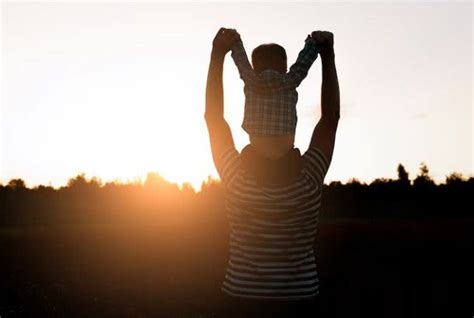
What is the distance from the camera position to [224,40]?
7.17 ft

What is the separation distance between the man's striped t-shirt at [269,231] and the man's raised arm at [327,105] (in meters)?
0.12

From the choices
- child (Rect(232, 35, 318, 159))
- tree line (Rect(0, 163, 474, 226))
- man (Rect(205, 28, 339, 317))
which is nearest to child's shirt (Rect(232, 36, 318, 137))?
child (Rect(232, 35, 318, 159))

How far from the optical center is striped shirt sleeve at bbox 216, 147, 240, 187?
210 centimetres

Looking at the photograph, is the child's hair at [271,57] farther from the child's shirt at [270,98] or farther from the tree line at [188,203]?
the tree line at [188,203]

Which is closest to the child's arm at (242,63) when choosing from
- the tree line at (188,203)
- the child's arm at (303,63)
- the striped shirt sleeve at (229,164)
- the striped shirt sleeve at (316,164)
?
the child's arm at (303,63)

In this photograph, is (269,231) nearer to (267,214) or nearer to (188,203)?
(267,214)

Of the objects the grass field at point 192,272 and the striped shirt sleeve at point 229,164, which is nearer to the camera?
the striped shirt sleeve at point 229,164

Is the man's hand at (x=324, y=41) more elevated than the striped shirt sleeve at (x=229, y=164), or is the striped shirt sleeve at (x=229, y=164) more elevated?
the man's hand at (x=324, y=41)

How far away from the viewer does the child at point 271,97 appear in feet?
6.62

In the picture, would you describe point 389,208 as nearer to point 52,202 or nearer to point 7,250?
point 52,202

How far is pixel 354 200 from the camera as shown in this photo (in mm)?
89688

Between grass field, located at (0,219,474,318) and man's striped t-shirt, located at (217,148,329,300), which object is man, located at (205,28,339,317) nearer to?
man's striped t-shirt, located at (217,148,329,300)

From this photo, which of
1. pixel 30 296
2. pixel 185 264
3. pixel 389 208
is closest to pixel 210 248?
pixel 185 264

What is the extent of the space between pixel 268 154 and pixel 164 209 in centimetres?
9462
